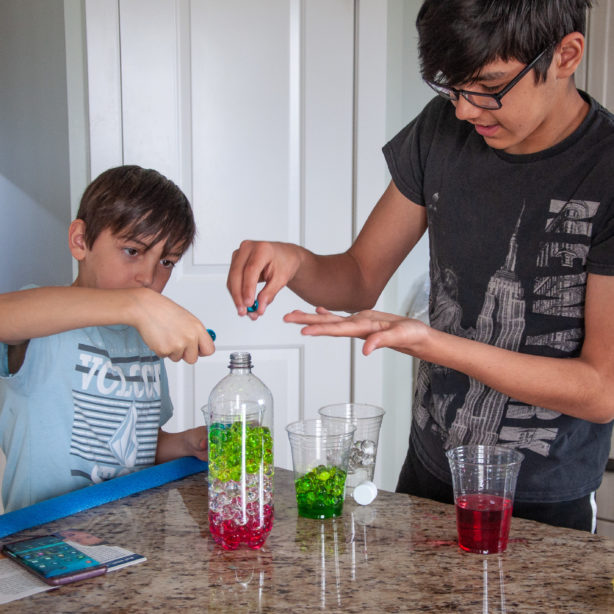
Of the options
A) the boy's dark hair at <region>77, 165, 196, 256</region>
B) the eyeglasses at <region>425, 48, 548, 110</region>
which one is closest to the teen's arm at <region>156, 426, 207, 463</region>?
the boy's dark hair at <region>77, 165, 196, 256</region>

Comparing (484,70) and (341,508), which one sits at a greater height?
(484,70)

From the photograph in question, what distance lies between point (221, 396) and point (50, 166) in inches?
73.6

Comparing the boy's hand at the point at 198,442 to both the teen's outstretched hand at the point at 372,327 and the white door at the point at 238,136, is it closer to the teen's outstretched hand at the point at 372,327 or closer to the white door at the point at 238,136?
the teen's outstretched hand at the point at 372,327

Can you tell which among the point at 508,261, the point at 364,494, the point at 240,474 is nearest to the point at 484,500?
the point at 364,494

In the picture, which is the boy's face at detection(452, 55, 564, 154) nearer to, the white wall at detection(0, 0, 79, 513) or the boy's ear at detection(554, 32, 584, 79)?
the boy's ear at detection(554, 32, 584, 79)

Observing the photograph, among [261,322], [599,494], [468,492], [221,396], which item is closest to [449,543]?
[468,492]

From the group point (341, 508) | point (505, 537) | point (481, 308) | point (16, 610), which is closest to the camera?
point (16, 610)

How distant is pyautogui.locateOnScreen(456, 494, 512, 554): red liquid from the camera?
0.95m

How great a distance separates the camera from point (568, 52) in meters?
1.05

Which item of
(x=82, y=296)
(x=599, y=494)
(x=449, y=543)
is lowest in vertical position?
(x=599, y=494)

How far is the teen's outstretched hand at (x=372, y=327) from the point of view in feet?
3.34

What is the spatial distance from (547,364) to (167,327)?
0.57 meters

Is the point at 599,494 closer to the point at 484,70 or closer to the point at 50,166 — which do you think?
the point at 484,70

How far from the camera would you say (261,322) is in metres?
2.49
